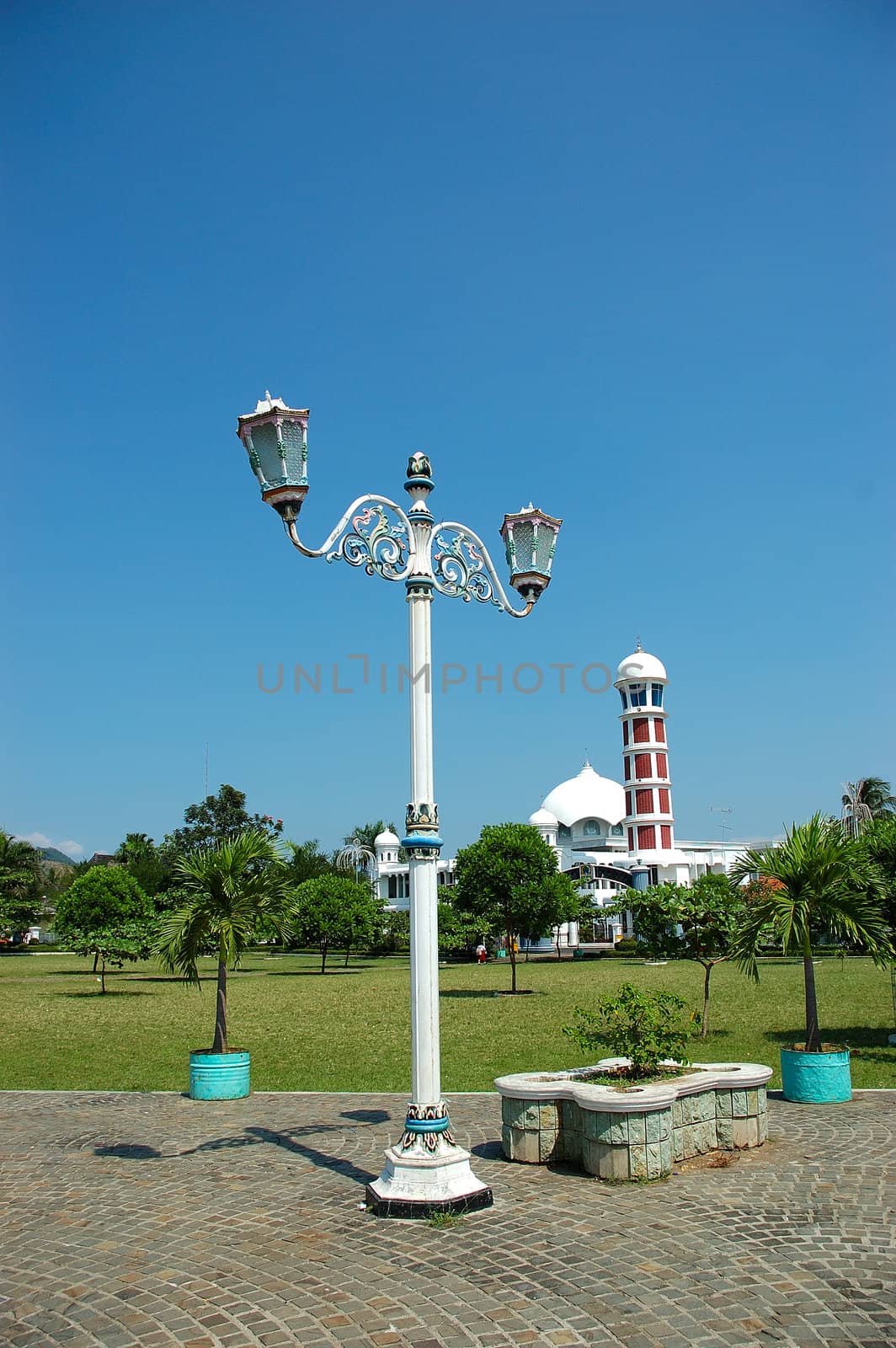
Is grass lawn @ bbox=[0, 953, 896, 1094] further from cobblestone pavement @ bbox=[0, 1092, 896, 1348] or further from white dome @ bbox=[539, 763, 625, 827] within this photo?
white dome @ bbox=[539, 763, 625, 827]

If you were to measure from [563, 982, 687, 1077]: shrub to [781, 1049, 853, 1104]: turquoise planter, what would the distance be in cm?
264

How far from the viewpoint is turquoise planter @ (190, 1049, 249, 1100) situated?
1123 centimetres

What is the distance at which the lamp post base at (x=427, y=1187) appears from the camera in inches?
263

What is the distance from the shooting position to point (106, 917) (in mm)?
31312

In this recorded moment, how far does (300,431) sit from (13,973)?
36187 millimetres

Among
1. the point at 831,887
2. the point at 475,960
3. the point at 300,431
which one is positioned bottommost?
the point at 475,960

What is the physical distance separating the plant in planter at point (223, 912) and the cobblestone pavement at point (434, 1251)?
2742 mm

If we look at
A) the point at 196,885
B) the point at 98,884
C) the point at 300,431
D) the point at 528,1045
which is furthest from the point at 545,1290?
the point at 98,884

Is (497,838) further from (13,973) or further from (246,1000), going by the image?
(13,973)

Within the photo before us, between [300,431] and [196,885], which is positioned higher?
[300,431]

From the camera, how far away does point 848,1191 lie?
7.09 meters

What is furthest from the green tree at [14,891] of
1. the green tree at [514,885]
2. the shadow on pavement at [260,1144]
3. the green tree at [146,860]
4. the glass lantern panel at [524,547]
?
the glass lantern panel at [524,547]

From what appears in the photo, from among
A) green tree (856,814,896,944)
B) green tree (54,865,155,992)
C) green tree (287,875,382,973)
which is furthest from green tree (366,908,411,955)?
green tree (856,814,896,944)

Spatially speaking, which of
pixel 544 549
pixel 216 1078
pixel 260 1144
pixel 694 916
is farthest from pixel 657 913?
pixel 544 549
